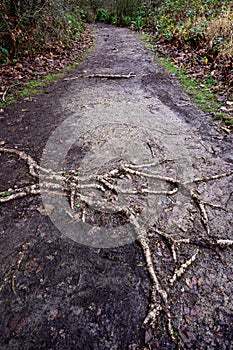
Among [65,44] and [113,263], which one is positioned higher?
[65,44]

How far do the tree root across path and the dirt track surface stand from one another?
0.14 feet

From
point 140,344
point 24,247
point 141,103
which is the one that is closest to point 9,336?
point 24,247

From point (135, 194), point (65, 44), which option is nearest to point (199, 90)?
point (135, 194)

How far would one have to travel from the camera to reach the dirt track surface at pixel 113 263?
1.38 metres

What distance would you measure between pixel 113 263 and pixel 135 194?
29.0 inches

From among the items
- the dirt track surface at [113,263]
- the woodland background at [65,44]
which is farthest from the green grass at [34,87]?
the dirt track surface at [113,263]

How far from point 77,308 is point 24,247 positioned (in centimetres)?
64

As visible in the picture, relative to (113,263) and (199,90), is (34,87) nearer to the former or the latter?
(199,90)

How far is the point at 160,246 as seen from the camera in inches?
72.7

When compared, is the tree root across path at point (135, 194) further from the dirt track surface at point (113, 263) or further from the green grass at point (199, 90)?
the green grass at point (199, 90)

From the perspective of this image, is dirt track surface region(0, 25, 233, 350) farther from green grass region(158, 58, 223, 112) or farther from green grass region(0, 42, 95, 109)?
green grass region(0, 42, 95, 109)

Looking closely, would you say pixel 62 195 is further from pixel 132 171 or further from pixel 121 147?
pixel 121 147

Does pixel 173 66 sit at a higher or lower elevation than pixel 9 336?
higher

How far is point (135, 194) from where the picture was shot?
7.44ft
